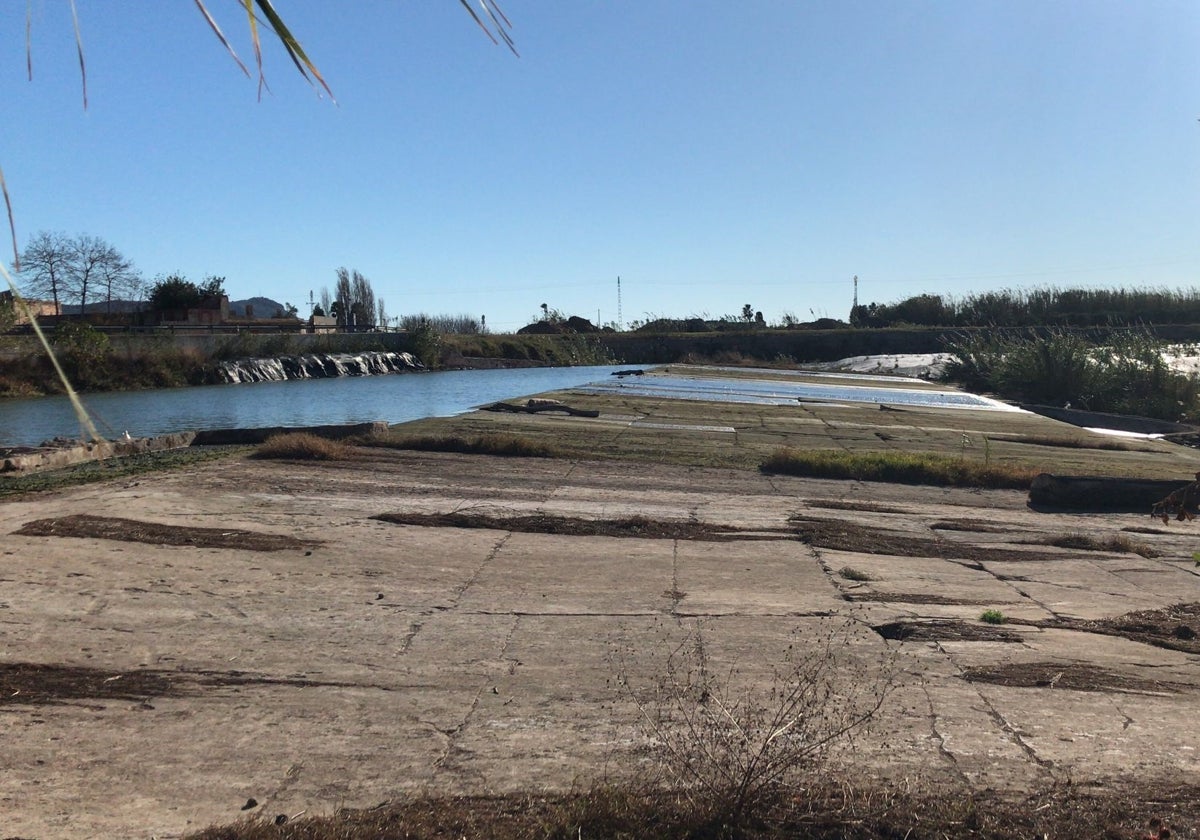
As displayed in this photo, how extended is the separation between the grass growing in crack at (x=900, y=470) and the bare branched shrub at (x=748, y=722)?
9174mm

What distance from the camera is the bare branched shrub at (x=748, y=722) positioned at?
163 inches

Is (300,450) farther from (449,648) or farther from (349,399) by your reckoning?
(349,399)

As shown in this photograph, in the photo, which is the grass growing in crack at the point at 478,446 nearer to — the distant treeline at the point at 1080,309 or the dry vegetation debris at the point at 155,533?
the dry vegetation debris at the point at 155,533

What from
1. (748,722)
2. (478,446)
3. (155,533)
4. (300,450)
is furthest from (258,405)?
(748,722)

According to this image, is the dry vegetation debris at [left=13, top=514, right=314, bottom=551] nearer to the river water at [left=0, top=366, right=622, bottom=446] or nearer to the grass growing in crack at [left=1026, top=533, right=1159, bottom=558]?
the grass growing in crack at [left=1026, top=533, right=1159, bottom=558]

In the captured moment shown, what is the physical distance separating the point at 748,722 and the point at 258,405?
30.1 m

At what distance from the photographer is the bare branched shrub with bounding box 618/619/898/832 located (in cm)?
413

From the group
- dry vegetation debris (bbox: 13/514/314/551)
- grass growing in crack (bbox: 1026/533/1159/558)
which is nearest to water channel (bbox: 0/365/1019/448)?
dry vegetation debris (bbox: 13/514/314/551)

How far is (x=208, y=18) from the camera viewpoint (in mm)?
1713

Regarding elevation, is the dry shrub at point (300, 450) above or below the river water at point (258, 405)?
above

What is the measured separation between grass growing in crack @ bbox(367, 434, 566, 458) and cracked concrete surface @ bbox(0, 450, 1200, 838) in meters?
4.23

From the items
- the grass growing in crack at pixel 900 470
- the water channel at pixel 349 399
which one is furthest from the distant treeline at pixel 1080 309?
the grass growing in crack at pixel 900 470

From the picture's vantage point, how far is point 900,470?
15.6 meters

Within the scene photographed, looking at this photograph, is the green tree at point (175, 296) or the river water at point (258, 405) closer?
the river water at point (258, 405)
